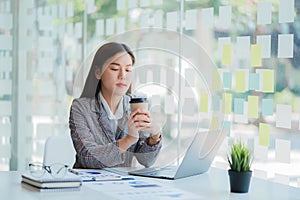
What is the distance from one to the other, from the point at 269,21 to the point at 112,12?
173 centimetres

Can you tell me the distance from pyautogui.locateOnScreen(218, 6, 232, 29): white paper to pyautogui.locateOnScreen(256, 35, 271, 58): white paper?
30 centimetres

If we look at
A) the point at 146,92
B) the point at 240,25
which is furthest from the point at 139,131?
the point at 240,25

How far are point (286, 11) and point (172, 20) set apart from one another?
1053 millimetres

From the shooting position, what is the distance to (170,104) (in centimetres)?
400

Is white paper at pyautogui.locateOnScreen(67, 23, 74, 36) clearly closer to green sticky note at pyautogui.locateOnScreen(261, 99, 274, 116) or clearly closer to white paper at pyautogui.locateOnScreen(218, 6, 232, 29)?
white paper at pyautogui.locateOnScreen(218, 6, 232, 29)

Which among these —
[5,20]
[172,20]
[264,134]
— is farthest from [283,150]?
[5,20]

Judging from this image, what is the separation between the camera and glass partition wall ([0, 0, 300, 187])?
312 centimetres

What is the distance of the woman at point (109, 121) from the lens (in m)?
2.77

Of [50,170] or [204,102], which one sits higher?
[204,102]

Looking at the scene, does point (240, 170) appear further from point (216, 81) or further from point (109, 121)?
point (216, 81)

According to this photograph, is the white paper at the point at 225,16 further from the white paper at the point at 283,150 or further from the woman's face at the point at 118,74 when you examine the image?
the woman's face at the point at 118,74

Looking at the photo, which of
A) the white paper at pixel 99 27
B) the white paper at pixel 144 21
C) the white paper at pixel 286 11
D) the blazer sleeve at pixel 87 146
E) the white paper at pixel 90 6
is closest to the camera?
the blazer sleeve at pixel 87 146

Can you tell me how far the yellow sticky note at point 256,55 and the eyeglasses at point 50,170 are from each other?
1.37 m

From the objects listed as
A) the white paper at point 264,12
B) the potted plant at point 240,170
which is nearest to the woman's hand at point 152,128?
the potted plant at point 240,170
